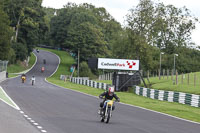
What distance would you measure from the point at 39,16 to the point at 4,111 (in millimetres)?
81800

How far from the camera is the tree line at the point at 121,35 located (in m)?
70.6

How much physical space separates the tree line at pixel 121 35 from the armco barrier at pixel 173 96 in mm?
29611

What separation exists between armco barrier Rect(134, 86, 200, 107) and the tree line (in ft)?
97.2

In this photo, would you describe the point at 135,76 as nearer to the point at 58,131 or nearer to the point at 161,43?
the point at 58,131

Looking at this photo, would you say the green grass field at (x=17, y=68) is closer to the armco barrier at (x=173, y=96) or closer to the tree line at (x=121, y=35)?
the tree line at (x=121, y=35)

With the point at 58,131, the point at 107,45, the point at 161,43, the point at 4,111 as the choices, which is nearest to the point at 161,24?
the point at 161,43

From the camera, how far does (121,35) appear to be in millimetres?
98125

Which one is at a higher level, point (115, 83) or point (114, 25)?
point (114, 25)

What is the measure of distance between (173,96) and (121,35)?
2566 inches

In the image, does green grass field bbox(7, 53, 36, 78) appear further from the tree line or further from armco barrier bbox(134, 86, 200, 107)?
armco barrier bbox(134, 86, 200, 107)

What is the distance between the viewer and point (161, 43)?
313 ft

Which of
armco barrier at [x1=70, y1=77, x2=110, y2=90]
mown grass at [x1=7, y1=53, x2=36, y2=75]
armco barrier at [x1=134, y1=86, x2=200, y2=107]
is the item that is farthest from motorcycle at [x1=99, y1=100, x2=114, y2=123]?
mown grass at [x1=7, y1=53, x2=36, y2=75]

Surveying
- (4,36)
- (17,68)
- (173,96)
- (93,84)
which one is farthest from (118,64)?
(17,68)

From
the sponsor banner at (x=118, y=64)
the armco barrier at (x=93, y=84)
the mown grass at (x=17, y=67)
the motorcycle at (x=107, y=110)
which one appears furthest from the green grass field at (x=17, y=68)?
the motorcycle at (x=107, y=110)
